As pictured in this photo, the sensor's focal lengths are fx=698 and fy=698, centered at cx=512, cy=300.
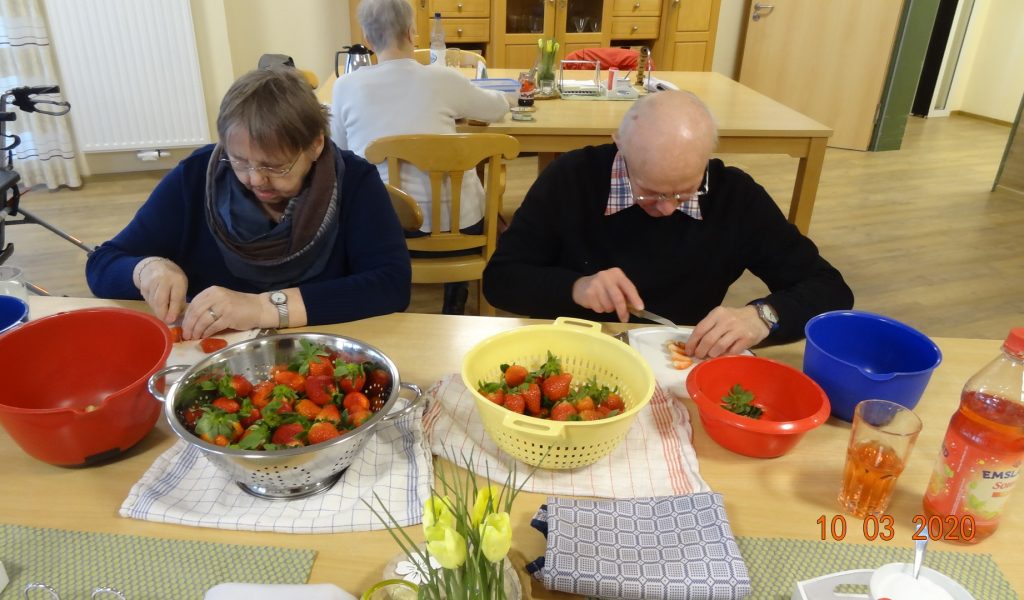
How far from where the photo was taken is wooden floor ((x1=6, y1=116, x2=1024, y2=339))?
2977 mm

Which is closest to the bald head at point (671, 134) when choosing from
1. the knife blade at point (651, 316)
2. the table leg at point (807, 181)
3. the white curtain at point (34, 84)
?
the knife blade at point (651, 316)

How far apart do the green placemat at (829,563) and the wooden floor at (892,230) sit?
2170 millimetres

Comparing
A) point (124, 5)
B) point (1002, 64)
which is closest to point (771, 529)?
point (124, 5)

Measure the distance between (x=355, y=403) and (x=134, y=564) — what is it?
292 millimetres

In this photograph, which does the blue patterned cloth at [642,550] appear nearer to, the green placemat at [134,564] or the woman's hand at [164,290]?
the green placemat at [134,564]

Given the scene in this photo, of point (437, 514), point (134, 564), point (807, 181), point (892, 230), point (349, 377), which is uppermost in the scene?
point (437, 514)

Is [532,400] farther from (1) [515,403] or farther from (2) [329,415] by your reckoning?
(2) [329,415]

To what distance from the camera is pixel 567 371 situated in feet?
3.53

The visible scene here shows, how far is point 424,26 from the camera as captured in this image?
4.71 metres

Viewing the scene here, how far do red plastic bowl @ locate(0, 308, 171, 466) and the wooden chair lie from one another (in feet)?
2.95

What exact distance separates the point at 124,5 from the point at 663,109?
12.0 ft

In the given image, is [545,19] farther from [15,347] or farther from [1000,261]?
[15,347]

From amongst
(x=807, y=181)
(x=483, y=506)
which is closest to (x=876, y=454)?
(x=483, y=506)

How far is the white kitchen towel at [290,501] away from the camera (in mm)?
816
